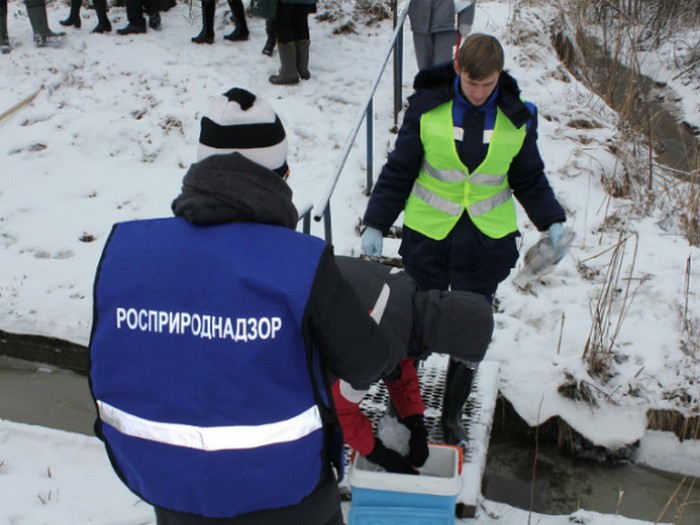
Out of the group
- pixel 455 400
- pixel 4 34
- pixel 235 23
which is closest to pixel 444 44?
pixel 235 23

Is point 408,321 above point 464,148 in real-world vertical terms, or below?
below

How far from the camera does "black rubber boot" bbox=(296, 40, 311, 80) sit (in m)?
6.74

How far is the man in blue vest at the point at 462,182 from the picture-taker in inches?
110

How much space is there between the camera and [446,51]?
19.6 feet

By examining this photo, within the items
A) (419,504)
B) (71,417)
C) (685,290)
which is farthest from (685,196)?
(71,417)

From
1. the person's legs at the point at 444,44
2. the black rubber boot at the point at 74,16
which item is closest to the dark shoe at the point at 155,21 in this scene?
the black rubber boot at the point at 74,16

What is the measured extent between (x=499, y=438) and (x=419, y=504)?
5.44 feet

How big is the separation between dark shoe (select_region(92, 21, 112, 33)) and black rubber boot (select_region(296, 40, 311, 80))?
2.22 meters

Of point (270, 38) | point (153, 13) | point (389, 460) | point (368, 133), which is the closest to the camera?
point (389, 460)

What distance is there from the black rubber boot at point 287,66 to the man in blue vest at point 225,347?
5.26 metres

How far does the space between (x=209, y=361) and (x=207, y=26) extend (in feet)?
21.5

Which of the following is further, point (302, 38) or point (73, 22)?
point (73, 22)

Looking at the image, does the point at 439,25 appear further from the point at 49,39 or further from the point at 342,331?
the point at 342,331

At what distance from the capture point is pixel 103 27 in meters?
7.73
